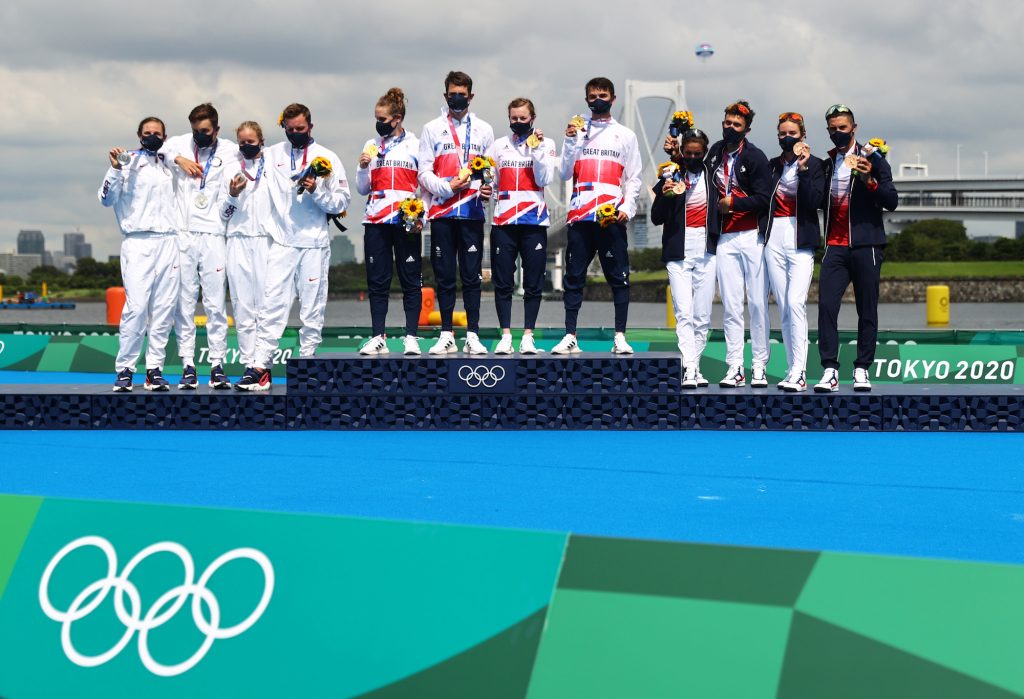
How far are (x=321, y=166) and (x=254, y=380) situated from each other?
197 centimetres

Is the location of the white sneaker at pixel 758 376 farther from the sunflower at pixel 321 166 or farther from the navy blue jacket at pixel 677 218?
the sunflower at pixel 321 166

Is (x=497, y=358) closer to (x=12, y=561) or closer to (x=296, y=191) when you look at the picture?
(x=296, y=191)

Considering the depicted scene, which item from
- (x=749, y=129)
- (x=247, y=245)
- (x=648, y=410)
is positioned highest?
(x=749, y=129)

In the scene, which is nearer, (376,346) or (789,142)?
(789,142)

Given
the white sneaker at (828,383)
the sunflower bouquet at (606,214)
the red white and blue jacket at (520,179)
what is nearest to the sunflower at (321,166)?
the red white and blue jacket at (520,179)

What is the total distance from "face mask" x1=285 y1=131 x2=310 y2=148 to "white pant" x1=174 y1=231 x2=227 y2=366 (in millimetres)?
1043

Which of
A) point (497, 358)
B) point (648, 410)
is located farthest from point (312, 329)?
point (648, 410)

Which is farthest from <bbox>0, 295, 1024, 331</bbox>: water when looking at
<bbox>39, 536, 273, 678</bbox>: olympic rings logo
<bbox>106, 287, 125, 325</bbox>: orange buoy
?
<bbox>39, 536, 273, 678</bbox>: olympic rings logo

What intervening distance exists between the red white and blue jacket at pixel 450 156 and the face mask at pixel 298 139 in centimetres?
98

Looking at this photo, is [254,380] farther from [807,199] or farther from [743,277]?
[807,199]

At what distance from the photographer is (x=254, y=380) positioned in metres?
9.59

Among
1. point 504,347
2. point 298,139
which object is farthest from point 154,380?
point 504,347

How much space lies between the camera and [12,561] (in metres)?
3.68

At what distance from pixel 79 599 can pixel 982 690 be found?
→ 8.64 ft
